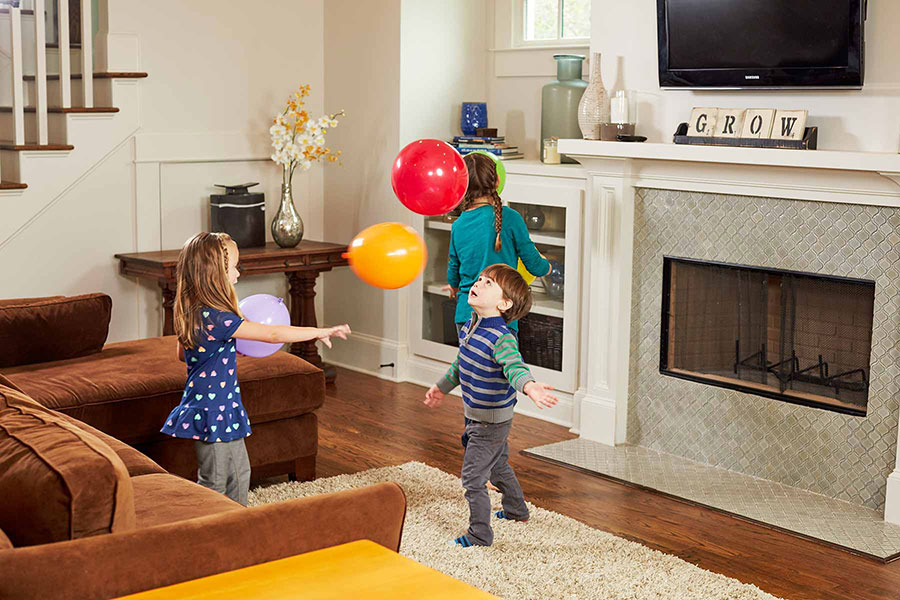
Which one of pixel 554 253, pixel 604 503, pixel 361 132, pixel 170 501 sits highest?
pixel 361 132

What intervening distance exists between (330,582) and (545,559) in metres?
1.73

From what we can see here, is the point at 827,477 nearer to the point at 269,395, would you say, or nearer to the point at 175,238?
the point at 269,395

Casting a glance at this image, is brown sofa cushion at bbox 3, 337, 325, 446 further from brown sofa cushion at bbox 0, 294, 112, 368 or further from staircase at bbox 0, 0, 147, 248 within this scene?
staircase at bbox 0, 0, 147, 248

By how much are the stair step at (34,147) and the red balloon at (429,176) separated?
6.91ft

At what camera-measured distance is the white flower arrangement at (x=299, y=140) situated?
5344 mm

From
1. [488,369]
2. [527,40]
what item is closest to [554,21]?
[527,40]

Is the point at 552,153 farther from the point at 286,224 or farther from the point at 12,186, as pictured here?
the point at 12,186

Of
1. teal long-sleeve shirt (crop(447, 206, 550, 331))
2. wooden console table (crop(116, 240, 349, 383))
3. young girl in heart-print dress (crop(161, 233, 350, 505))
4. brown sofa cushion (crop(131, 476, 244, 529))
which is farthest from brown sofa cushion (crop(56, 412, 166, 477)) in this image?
wooden console table (crop(116, 240, 349, 383))

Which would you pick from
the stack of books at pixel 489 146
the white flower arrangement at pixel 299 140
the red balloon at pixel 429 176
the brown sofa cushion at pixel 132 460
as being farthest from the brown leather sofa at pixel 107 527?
the white flower arrangement at pixel 299 140

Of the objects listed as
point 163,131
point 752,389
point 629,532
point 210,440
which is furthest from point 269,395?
point 163,131

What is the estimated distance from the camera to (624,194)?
429cm

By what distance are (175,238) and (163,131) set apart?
53cm

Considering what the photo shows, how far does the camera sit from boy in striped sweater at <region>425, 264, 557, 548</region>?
3.14 m

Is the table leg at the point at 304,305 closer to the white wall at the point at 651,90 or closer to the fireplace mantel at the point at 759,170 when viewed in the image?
the white wall at the point at 651,90
